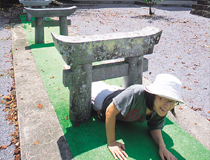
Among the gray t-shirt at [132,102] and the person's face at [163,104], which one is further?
the gray t-shirt at [132,102]

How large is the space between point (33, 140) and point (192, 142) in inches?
80.3

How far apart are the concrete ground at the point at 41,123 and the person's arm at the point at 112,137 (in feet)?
1.60

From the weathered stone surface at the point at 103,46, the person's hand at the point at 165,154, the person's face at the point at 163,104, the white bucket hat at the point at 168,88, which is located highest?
the weathered stone surface at the point at 103,46

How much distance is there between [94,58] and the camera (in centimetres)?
240

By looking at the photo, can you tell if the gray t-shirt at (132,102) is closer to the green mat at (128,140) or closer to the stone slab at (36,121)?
the green mat at (128,140)

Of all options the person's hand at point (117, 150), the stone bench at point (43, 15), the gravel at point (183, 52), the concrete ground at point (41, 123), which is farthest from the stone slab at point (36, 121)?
the gravel at point (183, 52)

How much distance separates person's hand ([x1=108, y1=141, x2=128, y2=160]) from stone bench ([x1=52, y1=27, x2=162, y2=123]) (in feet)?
2.07

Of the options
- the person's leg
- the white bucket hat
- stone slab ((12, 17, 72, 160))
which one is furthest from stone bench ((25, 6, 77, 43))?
the white bucket hat

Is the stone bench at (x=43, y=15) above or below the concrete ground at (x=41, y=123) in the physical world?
above

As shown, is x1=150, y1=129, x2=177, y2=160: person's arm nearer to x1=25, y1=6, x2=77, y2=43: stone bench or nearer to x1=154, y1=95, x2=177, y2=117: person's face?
x1=154, y1=95, x2=177, y2=117: person's face

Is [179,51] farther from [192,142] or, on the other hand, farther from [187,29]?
[192,142]

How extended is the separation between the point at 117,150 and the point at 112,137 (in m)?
0.15

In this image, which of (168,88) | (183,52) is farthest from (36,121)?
(183,52)

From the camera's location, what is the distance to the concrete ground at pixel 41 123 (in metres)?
2.32
